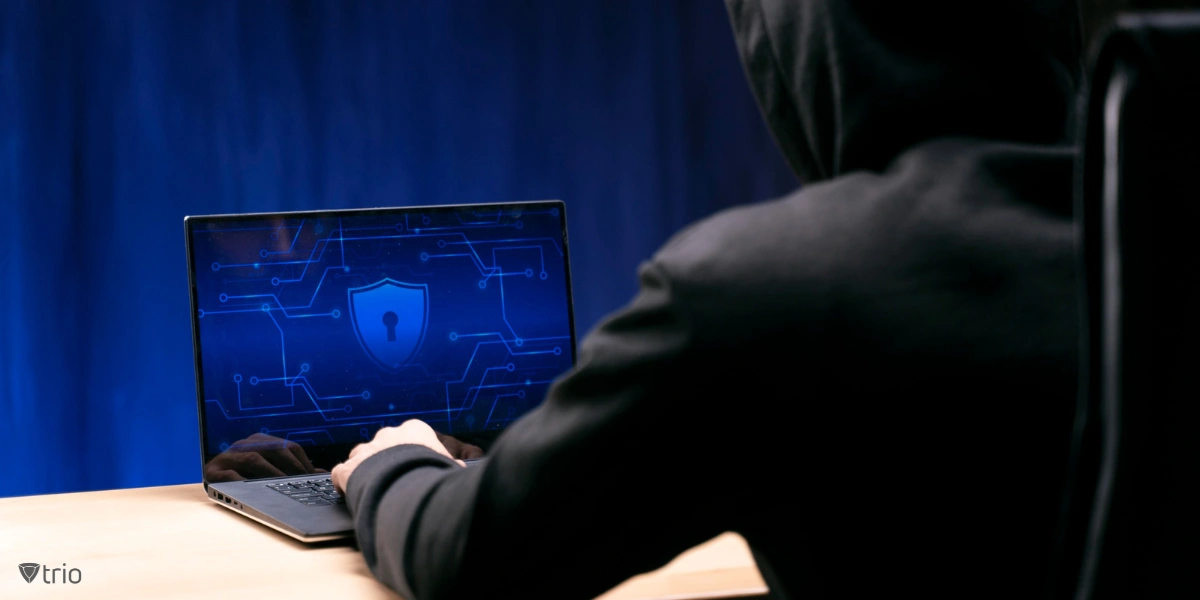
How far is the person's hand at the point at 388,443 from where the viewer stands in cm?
105

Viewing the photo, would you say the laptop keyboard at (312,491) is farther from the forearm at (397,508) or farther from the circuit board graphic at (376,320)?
the forearm at (397,508)

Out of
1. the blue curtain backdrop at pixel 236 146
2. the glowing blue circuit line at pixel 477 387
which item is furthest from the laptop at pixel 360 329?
the blue curtain backdrop at pixel 236 146

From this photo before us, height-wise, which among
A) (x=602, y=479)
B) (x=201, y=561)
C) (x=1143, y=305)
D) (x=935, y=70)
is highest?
(x=935, y=70)

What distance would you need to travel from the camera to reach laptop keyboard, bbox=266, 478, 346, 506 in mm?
1133

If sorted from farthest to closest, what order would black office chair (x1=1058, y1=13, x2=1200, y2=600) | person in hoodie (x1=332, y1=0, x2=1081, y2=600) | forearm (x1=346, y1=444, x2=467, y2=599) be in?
1. forearm (x1=346, y1=444, x2=467, y2=599)
2. person in hoodie (x1=332, y1=0, x2=1081, y2=600)
3. black office chair (x1=1058, y1=13, x2=1200, y2=600)

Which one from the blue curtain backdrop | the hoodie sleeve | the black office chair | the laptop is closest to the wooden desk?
the laptop

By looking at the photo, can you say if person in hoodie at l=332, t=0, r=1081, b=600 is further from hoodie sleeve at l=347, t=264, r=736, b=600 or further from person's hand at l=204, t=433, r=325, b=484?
person's hand at l=204, t=433, r=325, b=484

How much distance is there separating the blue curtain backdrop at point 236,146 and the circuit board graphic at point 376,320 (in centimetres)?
40

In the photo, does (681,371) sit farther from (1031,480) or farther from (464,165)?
(464,165)

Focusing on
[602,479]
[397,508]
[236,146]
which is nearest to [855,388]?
[602,479]

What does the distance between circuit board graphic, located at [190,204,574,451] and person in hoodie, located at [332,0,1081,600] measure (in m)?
0.66

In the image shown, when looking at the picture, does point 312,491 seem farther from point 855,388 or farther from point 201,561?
point 855,388

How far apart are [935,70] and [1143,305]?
34 cm

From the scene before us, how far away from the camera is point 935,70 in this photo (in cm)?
68
